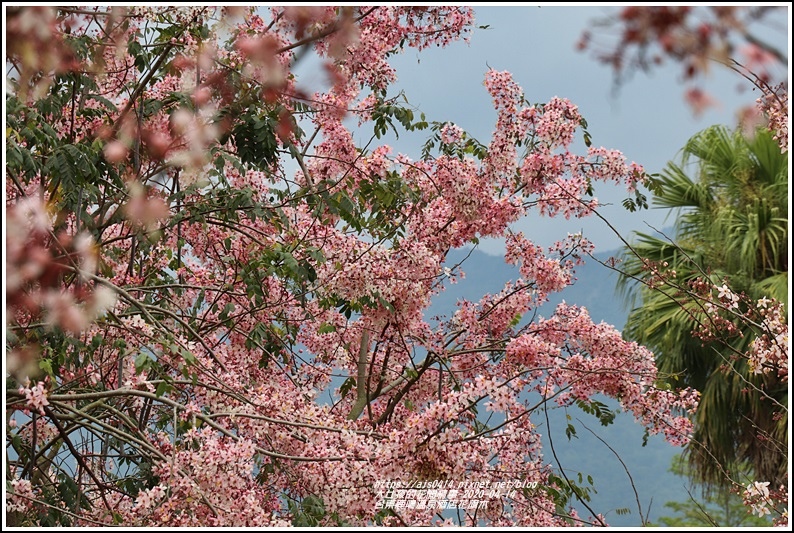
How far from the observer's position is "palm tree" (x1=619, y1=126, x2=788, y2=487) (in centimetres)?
786

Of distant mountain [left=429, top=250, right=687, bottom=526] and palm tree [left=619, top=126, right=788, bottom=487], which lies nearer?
distant mountain [left=429, top=250, right=687, bottom=526]

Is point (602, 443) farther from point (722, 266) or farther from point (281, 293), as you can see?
point (722, 266)

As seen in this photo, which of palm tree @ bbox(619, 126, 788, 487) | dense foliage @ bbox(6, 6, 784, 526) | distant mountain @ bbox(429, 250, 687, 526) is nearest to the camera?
dense foliage @ bbox(6, 6, 784, 526)

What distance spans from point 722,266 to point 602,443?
16.4 feet

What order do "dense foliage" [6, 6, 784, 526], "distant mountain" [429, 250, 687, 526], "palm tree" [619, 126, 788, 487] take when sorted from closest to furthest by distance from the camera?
1. "dense foliage" [6, 6, 784, 526]
2. "distant mountain" [429, 250, 687, 526]
3. "palm tree" [619, 126, 788, 487]

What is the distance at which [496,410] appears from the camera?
248 cm

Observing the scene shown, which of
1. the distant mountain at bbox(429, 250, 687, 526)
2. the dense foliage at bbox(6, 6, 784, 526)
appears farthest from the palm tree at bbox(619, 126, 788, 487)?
the dense foliage at bbox(6, 6, 784, 526)

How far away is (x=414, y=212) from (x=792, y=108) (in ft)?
6.77

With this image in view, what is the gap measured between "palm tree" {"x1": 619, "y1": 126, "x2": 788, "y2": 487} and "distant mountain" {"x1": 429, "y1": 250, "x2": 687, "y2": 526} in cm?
50

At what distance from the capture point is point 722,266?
8.32 meters

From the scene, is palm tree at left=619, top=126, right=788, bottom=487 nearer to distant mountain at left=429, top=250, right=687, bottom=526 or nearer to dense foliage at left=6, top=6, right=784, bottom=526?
distant mountain at left=429, top=250, right=687, bottom=526

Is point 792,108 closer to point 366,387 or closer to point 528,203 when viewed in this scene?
point 528,203

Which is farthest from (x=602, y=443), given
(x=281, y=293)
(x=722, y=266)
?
(x=722, y=266)

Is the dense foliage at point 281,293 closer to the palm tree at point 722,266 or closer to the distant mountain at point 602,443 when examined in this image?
the distant mountain at point 602,443
